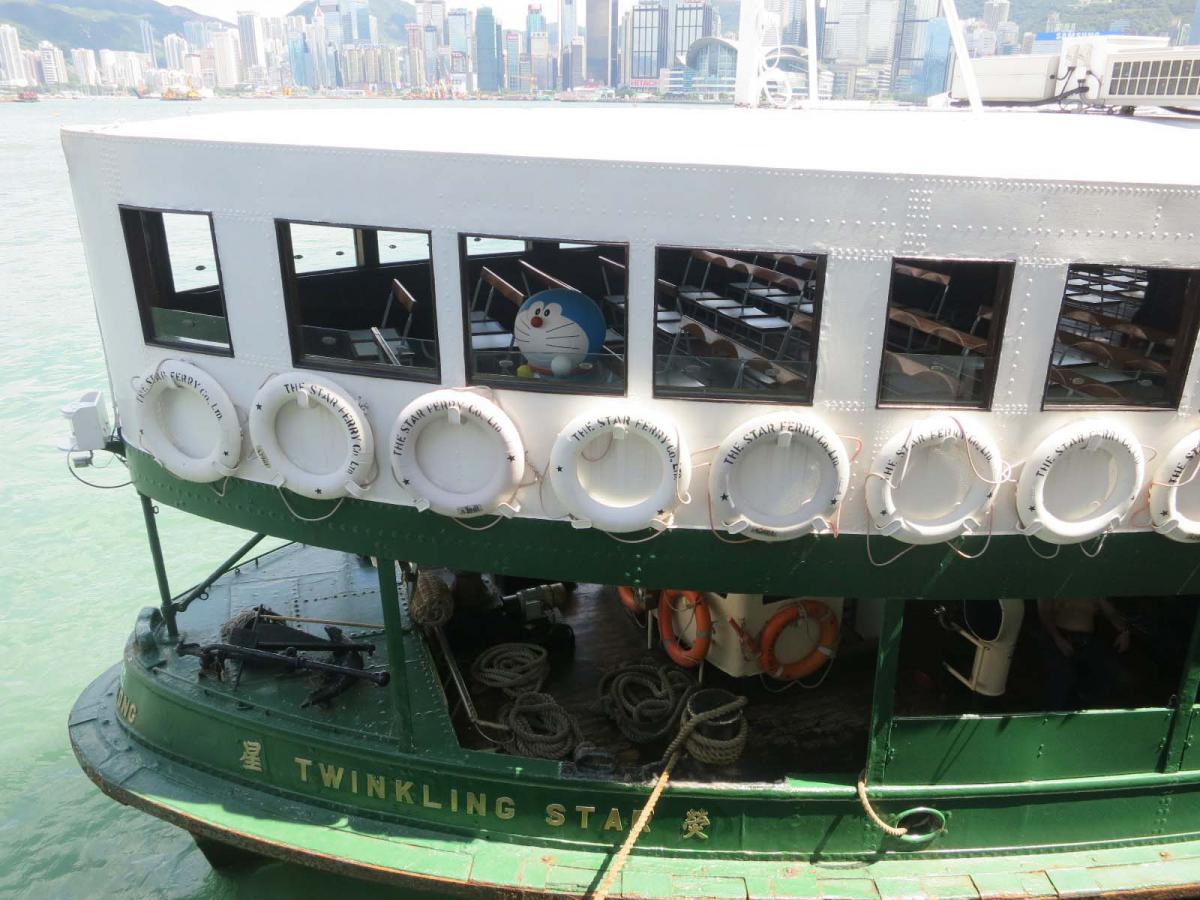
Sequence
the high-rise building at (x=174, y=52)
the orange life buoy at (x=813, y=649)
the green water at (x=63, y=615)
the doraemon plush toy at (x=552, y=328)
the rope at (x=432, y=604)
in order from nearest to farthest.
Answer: the doraemon plush toy at (x=552, y=328) → the orange life buoy at (x=813, y=649) → the rope at (x=432, y=604) → the green water at (x=63, y=615) → the high-rise building at (x=174, y=52)

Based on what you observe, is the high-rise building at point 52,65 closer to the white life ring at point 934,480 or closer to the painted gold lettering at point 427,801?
the painted gold lettering at point 427,801

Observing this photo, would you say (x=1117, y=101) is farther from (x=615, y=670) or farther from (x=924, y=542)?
(x=615, y=670)

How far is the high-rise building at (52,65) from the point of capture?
14325cm

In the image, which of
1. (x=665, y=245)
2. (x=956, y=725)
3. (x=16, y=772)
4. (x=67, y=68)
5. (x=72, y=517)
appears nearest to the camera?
(x=665, y=245)

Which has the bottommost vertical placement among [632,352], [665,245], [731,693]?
[731,693]

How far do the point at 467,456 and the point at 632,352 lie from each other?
1156 mm

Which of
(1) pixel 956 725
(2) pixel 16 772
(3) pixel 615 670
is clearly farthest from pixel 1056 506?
(2) pixel 16 772

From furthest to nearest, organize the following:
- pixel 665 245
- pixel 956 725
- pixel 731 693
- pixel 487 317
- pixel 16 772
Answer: pixel 16 772
pixel 487 317
pixel 731 693
pixel 956 725
pixel 665 245

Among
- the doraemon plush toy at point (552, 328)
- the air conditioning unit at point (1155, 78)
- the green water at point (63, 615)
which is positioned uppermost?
the air conditioning unit at point (1155, 78)

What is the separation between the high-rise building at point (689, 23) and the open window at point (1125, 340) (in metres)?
12.6

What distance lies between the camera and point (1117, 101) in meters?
9.30

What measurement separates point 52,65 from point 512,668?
16840 cm

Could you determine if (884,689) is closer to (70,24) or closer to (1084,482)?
(1084,482)

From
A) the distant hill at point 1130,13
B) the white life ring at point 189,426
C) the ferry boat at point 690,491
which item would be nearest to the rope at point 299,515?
the ferry boat at point 690,491
